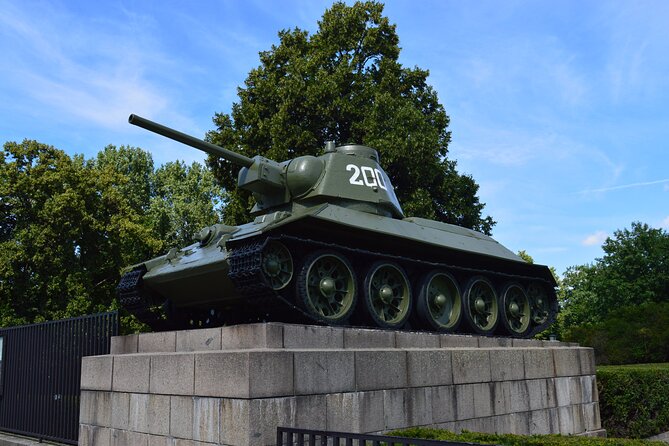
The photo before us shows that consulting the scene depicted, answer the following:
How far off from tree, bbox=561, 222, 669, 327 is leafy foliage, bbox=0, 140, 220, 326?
38368mm

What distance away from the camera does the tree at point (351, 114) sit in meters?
26.1

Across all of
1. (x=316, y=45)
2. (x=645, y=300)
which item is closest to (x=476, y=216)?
(x=316, y=45)

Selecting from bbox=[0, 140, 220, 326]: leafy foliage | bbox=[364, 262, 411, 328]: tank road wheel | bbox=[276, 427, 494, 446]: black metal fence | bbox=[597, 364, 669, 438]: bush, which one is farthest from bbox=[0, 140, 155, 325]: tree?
bbox=[276, 427, 494, 446]: black metal fence

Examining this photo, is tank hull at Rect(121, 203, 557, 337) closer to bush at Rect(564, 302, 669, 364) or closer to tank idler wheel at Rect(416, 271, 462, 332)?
tank idler wheel at Rect(416, 271, 462, 332)

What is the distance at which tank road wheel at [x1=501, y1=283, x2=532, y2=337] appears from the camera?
13.6 m

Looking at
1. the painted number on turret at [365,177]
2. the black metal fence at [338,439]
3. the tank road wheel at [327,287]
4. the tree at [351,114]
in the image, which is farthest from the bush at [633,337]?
the black metal fence at [338,439]

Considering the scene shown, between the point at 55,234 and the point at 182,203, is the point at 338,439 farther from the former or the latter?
the point at 182,203

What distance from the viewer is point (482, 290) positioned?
13352 mm

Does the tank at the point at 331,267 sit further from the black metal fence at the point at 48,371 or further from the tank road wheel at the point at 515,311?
the black metal fence at the point at 48,371

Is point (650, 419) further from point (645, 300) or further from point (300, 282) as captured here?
point (645, 300)

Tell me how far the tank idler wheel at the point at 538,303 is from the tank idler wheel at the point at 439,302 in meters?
2.85

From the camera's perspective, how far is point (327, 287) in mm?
9945

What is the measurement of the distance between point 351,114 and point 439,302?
16896mm

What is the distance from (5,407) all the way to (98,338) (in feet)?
14.2
